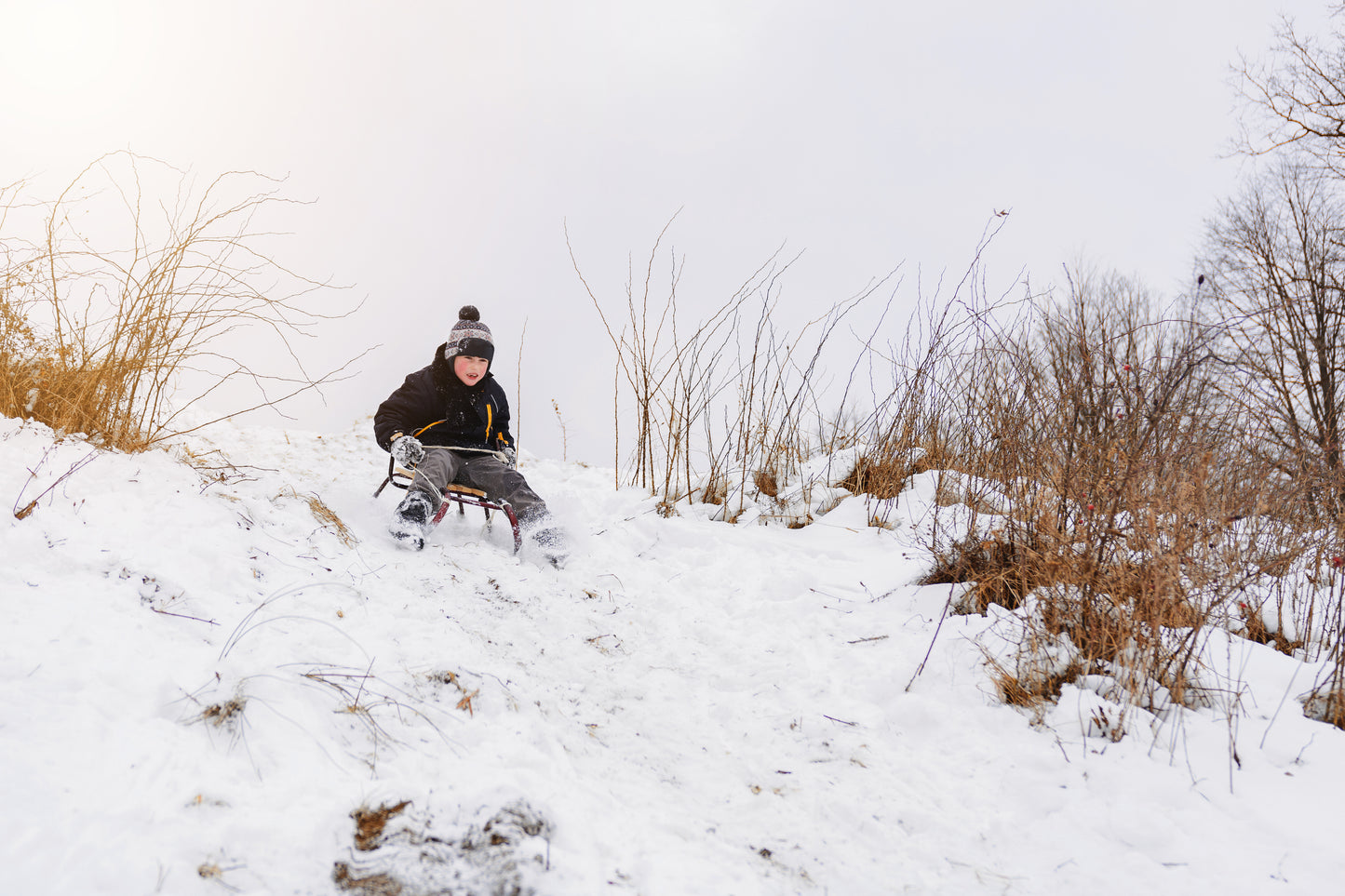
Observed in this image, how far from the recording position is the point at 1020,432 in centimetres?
289

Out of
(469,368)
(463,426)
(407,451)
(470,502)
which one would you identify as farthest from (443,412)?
(470,502)

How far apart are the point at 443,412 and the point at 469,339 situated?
0.47 meters

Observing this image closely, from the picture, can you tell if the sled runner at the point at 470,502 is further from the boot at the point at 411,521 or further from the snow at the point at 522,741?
the snow at the point at 522,741

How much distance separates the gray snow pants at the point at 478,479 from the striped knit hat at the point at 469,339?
1.94 ft

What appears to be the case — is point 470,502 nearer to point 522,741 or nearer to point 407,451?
point 407,451

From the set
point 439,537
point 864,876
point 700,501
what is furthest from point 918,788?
point 700,501

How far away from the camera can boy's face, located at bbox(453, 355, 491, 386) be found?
3.92 m

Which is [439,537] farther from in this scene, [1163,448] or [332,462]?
[1163,448]

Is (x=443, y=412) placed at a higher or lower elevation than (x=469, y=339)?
lower

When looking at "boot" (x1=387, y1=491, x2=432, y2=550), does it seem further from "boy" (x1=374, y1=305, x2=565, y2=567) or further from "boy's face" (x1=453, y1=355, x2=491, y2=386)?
"boy's face" (x1=453, y1=355, x2=491, y2=386)

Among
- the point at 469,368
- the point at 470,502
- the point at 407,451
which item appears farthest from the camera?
the point at 469,368

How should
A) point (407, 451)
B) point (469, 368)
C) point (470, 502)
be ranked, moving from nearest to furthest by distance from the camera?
point (470, 502) < point (407, 451) < point (469, 368)

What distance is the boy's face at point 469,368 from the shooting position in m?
3.92

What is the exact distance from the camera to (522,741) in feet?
5.89
